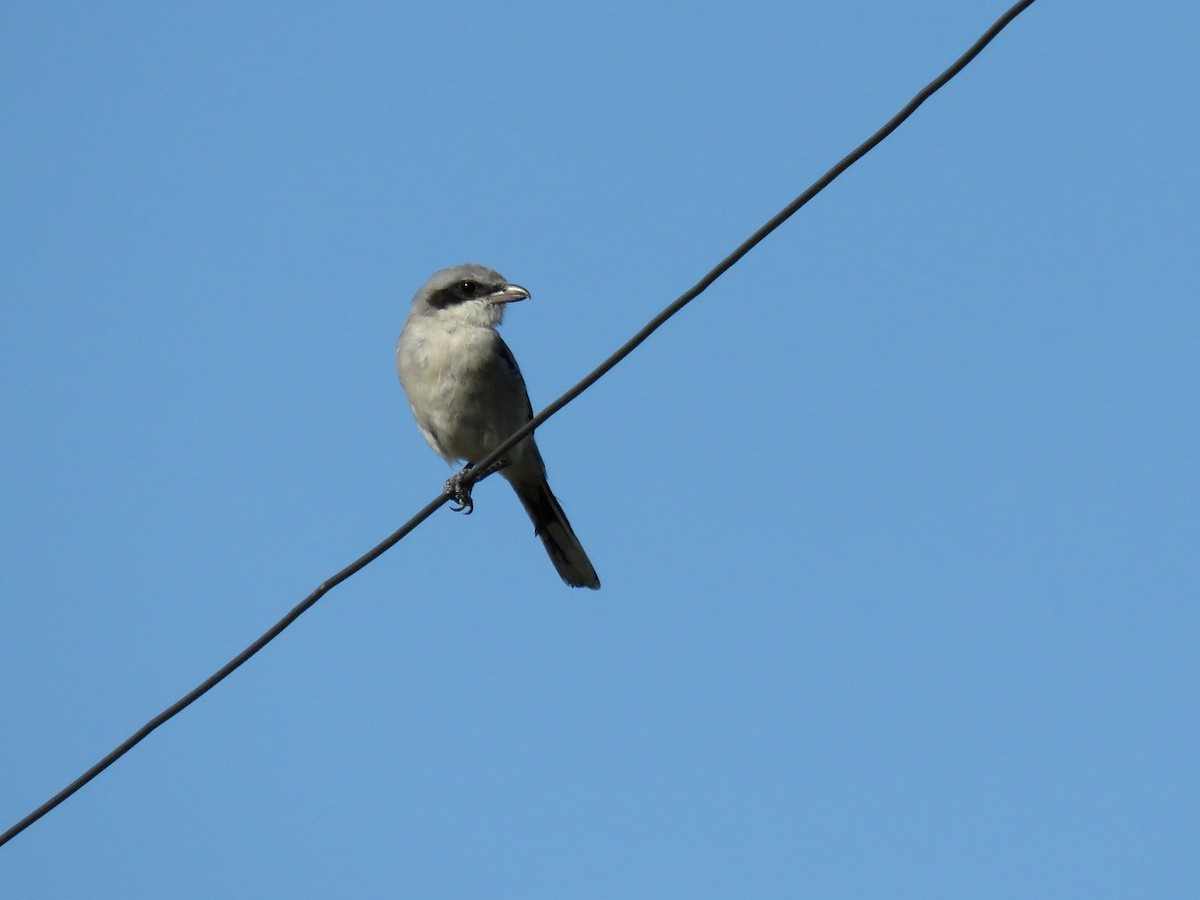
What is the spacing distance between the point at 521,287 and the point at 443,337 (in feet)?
2.06

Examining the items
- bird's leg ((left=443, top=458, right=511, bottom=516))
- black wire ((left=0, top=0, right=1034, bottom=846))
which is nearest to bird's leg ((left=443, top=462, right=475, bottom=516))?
bird's leg ((left=443, top=458, right=511, bottom=516))

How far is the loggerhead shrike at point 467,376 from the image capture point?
29.2 ft

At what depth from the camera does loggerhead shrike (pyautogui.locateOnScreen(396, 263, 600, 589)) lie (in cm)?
891

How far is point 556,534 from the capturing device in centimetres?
962

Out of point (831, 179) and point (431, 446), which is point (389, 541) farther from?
point (431, 446)

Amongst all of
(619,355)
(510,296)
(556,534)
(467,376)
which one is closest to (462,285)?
(510,296)

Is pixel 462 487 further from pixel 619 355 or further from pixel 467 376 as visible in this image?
pixel 619 355

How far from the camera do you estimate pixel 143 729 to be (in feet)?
15.8

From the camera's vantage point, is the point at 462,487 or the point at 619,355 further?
the point at 462,487

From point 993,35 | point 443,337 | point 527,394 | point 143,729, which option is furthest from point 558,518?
point 993,35

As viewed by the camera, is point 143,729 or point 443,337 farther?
point 443,337

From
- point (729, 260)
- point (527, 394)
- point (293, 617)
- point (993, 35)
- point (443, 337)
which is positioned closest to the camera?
point (993, 35)

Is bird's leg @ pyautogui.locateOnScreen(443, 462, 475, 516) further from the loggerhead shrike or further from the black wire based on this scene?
the black wire

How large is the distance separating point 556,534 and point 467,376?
1399 mm
